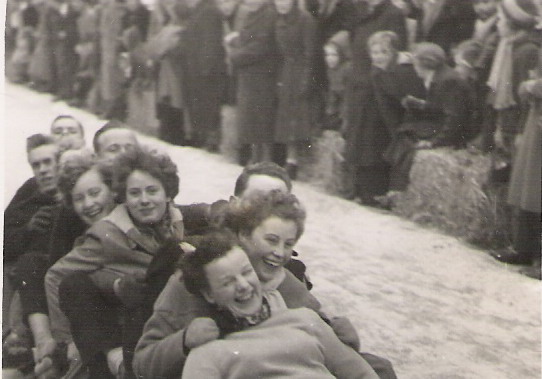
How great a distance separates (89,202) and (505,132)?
1.37 meters

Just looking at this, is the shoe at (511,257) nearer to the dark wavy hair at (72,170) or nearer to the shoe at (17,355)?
the dark wavy hair at (72,170)

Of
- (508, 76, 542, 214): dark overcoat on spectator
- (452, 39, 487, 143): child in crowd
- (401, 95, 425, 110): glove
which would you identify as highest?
(452, 39, 487, 143): child in crowd

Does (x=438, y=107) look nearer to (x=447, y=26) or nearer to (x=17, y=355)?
(x=447, y=26)

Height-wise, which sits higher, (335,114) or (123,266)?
(335,114)

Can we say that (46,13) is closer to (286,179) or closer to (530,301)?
(286,179)

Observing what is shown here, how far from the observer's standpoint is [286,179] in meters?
2.70

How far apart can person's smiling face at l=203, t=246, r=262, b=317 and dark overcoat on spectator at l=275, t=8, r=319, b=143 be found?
547 millimetres

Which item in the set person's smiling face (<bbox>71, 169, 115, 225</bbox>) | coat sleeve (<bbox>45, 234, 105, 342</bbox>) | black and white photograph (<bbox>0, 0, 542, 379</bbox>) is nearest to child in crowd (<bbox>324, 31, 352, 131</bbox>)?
black and white photograph (<bbox>0, 0, 542, 379</bbox>)

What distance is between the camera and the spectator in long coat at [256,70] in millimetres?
2777

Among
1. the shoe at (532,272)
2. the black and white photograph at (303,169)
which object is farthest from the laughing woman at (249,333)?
the shoe at (532,272)

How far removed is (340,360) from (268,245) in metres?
0.40

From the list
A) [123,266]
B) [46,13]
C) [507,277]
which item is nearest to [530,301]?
[507,277]

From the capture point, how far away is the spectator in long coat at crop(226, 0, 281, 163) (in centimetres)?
278

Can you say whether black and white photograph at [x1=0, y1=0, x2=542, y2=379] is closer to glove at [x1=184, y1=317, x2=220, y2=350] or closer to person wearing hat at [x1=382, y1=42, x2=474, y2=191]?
person wearing hat at [x1=382, y1=42, x2=474, y2=191]
